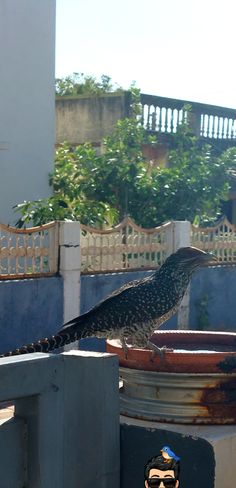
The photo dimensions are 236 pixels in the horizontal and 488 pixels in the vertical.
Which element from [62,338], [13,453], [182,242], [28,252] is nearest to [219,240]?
[182,242]

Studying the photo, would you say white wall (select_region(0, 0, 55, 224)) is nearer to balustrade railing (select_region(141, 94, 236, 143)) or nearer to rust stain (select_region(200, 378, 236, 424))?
balustrade railing (select_region(141, 94, 236, 143))

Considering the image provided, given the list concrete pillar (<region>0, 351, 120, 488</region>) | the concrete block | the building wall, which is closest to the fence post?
concrete pillar (<region>0, 351, 120, 488</region>)

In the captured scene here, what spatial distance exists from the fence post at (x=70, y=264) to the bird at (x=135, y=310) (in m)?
4.11

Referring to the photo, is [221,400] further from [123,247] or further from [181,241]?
[181,241]

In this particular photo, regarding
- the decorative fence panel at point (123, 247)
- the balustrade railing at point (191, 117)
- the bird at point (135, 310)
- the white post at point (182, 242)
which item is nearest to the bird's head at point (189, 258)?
the bird at point (135, 310)

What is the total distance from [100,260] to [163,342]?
505cm

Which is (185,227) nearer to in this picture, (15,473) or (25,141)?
(25,141)

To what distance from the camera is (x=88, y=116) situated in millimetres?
→ 15711

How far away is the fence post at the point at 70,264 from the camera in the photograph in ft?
27.0

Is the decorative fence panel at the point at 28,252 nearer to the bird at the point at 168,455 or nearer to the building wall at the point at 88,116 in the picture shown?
the bird at the point at 168,455

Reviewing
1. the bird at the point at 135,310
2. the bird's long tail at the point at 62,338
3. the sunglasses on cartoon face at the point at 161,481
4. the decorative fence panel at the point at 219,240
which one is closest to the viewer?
the sunglasses on cartoon face at the point at 161,481

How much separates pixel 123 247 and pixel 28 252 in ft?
5.27

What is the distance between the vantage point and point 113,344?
134 inches

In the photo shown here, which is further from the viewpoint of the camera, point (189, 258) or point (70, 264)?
point (70, 264)
